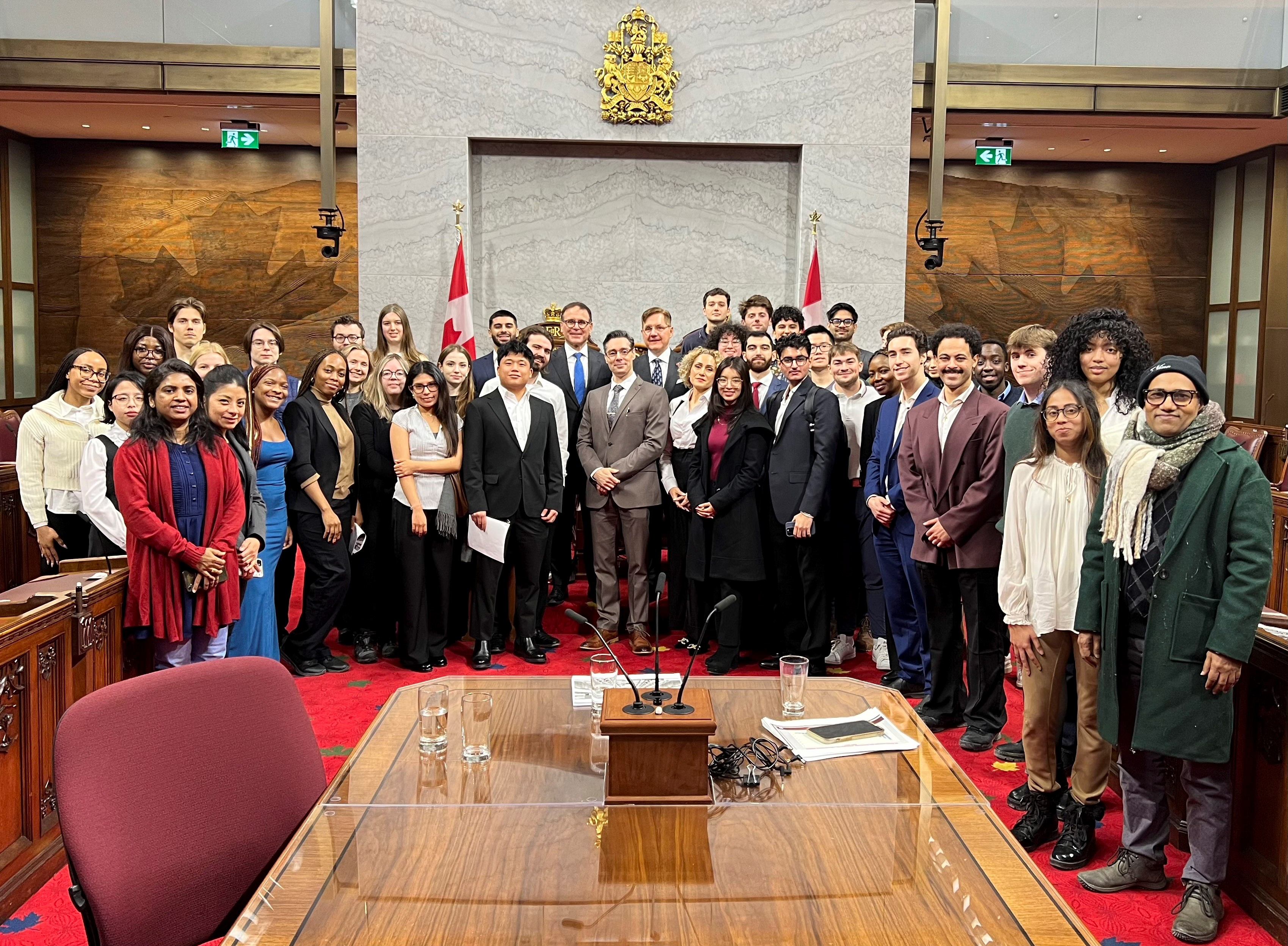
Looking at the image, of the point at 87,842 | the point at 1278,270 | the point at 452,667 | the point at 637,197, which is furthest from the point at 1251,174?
the point at 87,842

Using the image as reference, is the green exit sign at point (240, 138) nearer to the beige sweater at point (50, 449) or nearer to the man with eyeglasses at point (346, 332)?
the man with eyeglasses at point (346, 332)

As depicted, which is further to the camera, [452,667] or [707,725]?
[452,667]

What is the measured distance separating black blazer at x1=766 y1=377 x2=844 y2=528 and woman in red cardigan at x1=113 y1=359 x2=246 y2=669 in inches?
99.1

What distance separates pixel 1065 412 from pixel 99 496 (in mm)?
3582

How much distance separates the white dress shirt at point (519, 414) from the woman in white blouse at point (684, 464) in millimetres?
744

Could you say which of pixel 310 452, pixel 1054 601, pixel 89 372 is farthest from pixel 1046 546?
pixel 89 372

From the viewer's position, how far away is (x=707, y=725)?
2.09 metres

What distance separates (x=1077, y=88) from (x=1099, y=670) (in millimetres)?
7686

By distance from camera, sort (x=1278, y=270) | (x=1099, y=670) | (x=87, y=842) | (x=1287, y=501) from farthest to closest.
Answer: (x=1278, y=270)
(x=1287, y=501)
(x=1099, y=670)
(x=87, y=842)

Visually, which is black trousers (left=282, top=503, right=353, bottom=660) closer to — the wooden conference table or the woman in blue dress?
the woman in blue dress

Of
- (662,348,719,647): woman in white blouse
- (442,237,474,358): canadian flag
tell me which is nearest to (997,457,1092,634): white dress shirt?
(662,348,719,647): woman in white blouse

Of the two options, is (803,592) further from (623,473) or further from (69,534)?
(69,534)

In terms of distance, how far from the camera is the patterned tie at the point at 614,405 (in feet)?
19.3

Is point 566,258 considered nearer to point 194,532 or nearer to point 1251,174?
point 194,532
